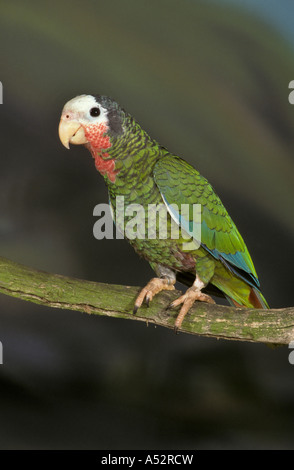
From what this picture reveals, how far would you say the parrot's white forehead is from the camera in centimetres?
133

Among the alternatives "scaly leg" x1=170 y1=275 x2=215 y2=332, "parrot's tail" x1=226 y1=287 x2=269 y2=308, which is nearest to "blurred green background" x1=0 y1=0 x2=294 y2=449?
"parrot's tail" x1=226 y1=287 x2=269 y2=308

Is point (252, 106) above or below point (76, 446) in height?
above

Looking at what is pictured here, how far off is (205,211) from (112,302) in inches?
13.0

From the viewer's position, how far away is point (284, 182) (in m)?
1.81

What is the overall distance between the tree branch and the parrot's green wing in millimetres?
136

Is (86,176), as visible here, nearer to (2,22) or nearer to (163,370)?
(2,22)

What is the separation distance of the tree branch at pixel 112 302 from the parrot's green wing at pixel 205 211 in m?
0.14

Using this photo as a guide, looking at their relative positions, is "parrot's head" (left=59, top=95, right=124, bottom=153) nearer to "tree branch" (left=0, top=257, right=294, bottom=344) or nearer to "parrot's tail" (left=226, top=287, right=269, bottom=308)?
"tree branch" (left=0, top=257, right=294, bottom=344)

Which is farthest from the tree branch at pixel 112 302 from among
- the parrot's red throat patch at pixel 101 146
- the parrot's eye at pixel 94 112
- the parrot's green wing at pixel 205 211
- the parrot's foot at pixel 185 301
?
the parrot's eye at pixel 94 112

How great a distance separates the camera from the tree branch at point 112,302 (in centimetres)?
137

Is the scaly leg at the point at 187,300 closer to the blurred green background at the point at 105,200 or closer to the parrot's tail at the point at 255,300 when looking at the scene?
the parrot's tail at the point at 255,300

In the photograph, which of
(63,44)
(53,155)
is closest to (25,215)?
(53,155)

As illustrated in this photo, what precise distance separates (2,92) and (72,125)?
0.55 m

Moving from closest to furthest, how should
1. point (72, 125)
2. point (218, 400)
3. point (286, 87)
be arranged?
1. point (72, 125)
2. point (286, 87)
3. point (218, 400)
